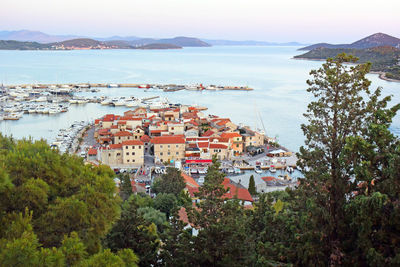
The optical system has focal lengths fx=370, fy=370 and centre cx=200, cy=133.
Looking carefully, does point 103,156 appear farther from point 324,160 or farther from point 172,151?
point 324,160

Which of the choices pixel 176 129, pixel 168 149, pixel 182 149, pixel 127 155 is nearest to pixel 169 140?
pixel 168 149

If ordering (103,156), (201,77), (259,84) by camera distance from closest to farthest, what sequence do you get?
1. (103,156)
2. (259,84)
3. (201,77)

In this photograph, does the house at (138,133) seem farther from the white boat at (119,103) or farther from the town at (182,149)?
the white boat at (119,103)

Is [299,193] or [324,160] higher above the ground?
[324,160]

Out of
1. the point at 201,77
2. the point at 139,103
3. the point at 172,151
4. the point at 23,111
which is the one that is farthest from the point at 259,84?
the point at 172,151

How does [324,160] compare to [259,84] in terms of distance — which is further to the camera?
[259,84]

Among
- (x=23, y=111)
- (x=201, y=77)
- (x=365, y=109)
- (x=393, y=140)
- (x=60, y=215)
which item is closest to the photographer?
(x=60, y=215)

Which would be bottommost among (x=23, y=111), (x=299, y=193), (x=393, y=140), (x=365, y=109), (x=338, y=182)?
(x=23, y=111)

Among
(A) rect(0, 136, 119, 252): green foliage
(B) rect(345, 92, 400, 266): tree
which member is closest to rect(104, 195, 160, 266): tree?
(A) rect(0, 136, 119, 252): green foliage
